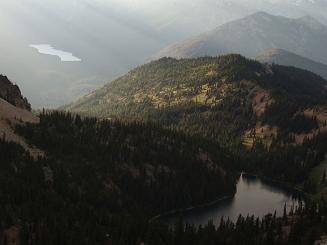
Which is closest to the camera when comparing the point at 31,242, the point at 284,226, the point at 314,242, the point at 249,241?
the point at 31,242

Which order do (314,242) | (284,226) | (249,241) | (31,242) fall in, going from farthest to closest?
1. (284,226)
2. (249,241)
3. (314,242)
4. (31,242)

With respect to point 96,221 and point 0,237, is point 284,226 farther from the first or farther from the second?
point 0,237

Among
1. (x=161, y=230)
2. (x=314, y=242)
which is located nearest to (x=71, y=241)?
(x=161, y=230)

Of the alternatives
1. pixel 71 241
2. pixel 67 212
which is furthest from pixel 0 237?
pixel 67 212

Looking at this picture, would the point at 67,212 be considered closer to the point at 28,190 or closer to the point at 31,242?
the point at 28,190

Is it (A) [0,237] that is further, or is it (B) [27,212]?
(B) [27,212]

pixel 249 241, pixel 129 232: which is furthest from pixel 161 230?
pixel 249 241

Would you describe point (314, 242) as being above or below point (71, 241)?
above

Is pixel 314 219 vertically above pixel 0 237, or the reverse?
pixel 314 219

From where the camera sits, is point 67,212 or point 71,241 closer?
point 71,241
